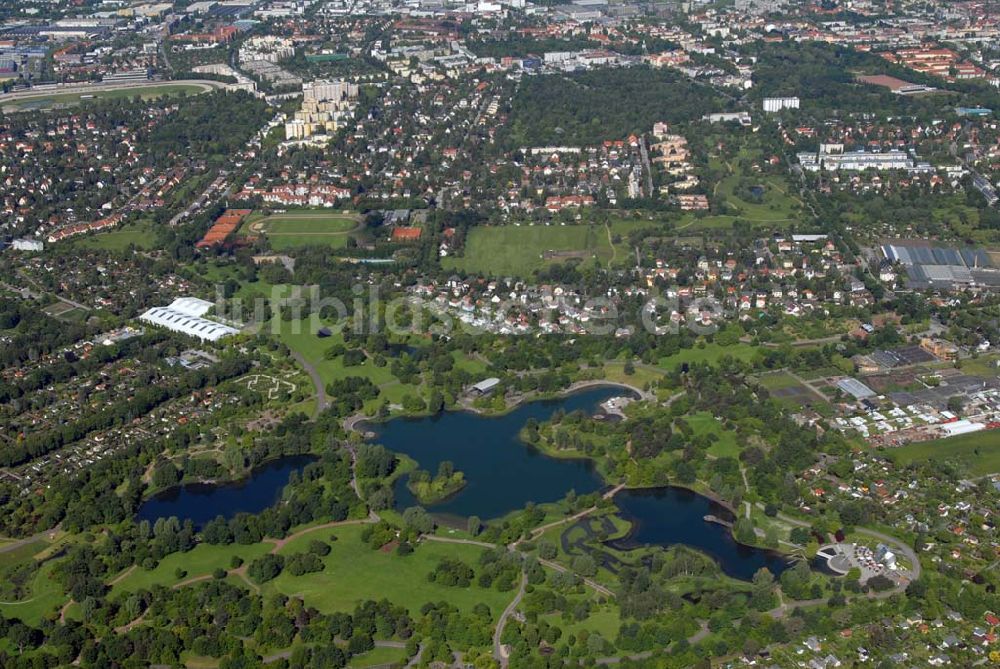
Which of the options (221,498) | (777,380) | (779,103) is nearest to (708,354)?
(777,380)

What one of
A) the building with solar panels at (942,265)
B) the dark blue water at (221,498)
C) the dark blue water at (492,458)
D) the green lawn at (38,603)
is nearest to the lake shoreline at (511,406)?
the dark blue water at (492,458)

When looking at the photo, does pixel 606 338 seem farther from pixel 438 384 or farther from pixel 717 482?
pixel 717 482

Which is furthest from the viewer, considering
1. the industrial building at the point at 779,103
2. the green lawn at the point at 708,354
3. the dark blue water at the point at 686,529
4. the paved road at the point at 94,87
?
the paved road at the point at 94,87

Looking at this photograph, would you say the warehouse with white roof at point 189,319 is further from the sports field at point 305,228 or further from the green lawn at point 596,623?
the green lawn at point 596,623

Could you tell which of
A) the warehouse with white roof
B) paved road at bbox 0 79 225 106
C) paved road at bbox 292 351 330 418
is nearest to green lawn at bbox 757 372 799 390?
paved road at bbox 292 351 330 418

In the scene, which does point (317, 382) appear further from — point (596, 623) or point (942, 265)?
point (942, 265)

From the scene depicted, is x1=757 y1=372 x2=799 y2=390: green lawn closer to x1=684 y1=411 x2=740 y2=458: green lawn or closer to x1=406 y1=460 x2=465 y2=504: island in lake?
x1=684 y1=411 x2=740 y2=458: green lawn

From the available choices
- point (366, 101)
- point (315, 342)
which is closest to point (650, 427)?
point (315, 342)
